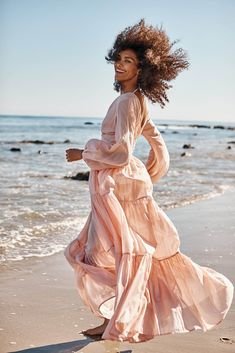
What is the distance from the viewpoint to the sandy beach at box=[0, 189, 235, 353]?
396cm

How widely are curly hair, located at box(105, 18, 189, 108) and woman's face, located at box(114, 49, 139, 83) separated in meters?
0.02

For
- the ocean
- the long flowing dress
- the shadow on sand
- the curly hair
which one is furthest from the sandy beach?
the curly hair

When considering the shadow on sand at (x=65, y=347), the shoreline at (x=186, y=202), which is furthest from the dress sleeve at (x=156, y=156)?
the shoreline at (x=186, y=202)

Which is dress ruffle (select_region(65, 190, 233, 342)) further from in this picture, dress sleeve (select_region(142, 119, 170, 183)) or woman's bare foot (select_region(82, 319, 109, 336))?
dress sleeve (select_region(142, 119, 170, 183))

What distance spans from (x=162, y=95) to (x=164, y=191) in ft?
30.4

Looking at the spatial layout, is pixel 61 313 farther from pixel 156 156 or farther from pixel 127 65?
pixel 127 65

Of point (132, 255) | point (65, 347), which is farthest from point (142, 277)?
point (65, 347)

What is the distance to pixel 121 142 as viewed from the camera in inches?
143

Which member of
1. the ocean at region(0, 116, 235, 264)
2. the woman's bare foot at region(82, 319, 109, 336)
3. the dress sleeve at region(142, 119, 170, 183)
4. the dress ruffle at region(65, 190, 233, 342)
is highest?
the dress sleeve at region(142, 119, 170, 183)

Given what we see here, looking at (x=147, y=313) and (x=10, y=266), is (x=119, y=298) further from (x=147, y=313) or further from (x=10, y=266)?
(x=10, y=266)

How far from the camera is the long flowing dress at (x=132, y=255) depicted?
11.9 ft

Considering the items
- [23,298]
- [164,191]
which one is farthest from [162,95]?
[164,191]

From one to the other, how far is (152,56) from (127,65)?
16 centimetres

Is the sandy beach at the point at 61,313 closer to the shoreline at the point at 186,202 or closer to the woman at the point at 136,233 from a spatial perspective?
the shoreline at the point at 186,202
